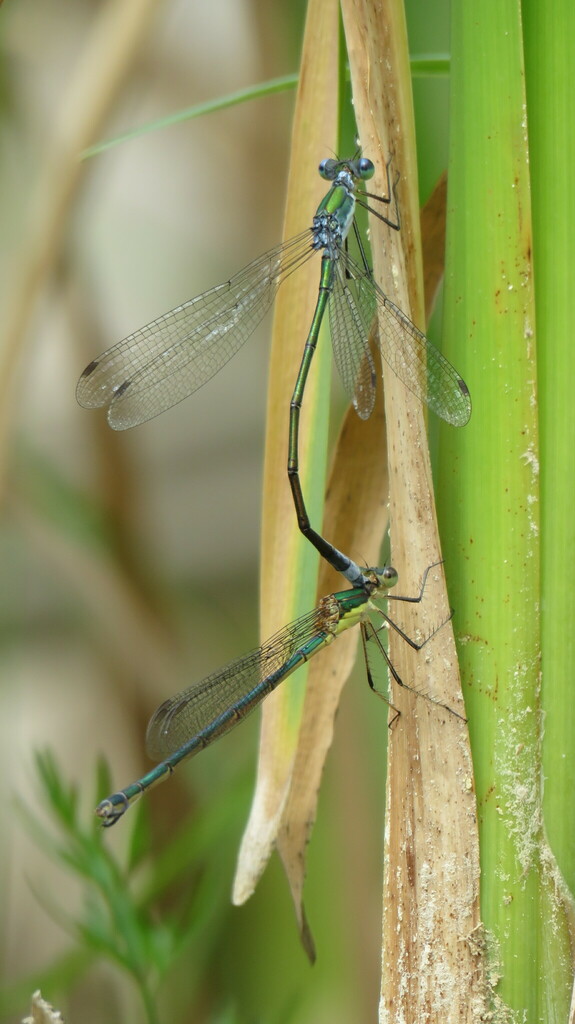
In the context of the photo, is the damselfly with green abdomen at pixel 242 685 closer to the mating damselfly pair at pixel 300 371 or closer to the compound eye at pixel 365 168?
the mating damselfly pair at pixel 300 371

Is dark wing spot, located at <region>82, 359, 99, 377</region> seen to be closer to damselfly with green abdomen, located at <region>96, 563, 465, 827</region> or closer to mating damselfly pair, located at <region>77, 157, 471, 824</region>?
mating damselfly pair, located at <region>77, 157, 471, 824</region>

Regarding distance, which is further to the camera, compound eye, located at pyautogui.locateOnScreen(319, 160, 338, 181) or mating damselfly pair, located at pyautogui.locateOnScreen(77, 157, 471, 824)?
compound eye, located at pyautogui.locateOnScreen(319, 160, 338, 181)

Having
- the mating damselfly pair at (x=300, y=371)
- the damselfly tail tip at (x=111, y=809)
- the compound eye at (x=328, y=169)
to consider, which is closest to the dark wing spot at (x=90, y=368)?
the mating damselfly pair at (x=300, y=371)

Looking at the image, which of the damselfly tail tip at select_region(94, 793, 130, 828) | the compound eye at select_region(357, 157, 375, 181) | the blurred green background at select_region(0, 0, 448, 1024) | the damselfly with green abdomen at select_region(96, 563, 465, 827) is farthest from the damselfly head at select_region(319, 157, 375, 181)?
the blurred green background at select_region(0, 0, 448, 1024)

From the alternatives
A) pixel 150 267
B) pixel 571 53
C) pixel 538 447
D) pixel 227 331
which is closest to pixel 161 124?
pixel 227 331

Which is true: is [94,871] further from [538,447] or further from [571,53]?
[571,53]

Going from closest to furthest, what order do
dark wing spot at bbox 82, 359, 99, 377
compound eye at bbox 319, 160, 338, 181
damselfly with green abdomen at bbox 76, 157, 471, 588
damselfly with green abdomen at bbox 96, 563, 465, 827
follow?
damselfly with green abdomen at bbox 76, 157, 471, 588 < compound eye at bbox 319, 160, 338, 181 < damselfly with green abdomen at bbox 96, 563, 465, 827 < dark wing spot at bbox 82, 359, 99, 377
